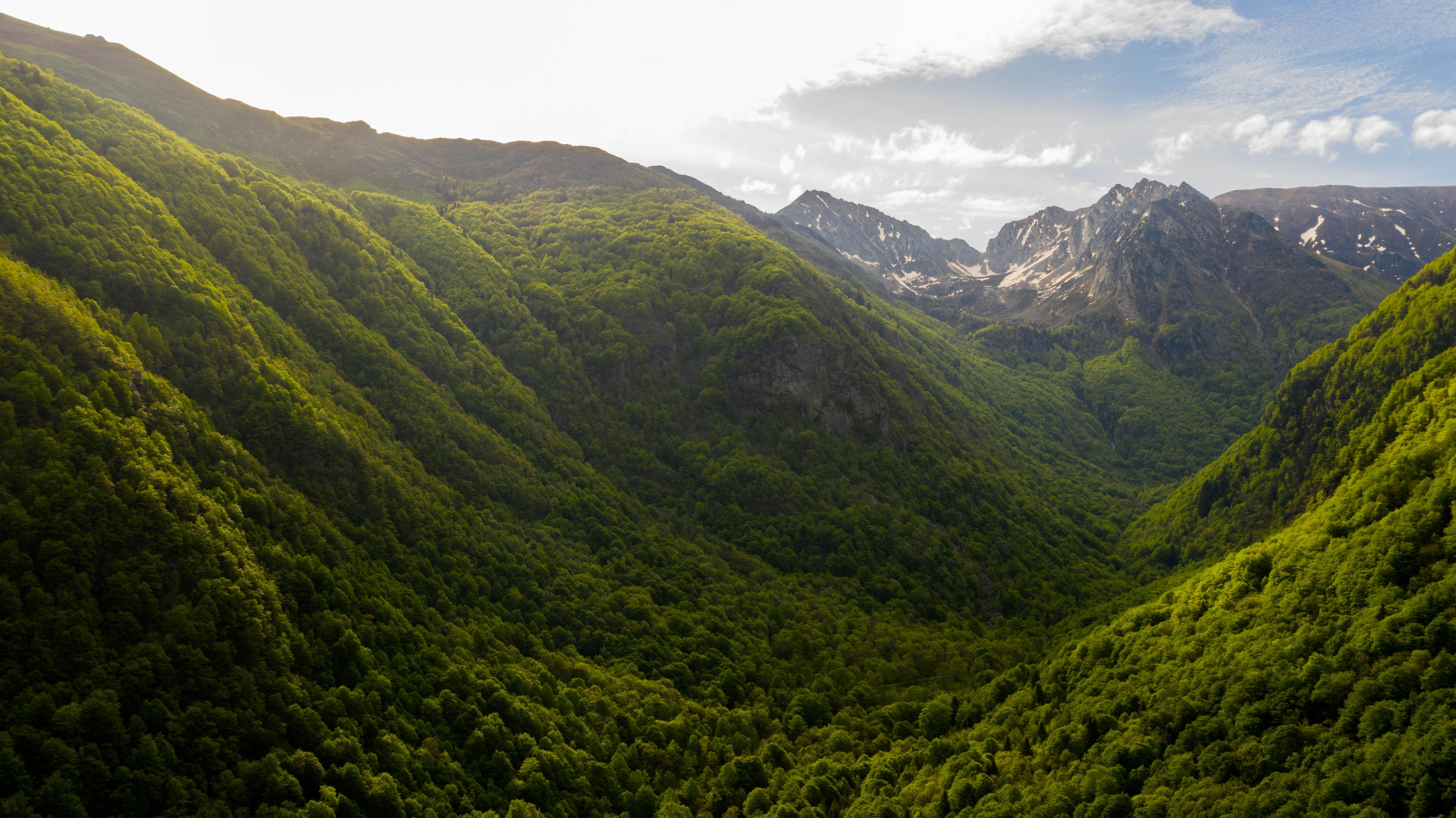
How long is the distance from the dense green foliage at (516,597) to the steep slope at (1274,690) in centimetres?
45

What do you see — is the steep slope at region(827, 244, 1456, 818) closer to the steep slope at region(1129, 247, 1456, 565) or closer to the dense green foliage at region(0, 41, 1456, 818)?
the dense green foliage at region(0, 41, 1456, 818)

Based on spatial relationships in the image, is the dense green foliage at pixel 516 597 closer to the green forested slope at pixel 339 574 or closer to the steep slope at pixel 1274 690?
the steep slope at pixel 1274 690

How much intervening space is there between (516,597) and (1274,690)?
117 m

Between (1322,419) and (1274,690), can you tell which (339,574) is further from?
(1322,419)

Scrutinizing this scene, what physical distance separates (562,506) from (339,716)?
8604 centimetres

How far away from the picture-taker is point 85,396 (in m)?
89.9

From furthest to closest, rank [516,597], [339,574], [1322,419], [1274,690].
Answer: [1322,419], [516,597], [339,574], [1274,690]

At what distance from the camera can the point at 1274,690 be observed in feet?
238

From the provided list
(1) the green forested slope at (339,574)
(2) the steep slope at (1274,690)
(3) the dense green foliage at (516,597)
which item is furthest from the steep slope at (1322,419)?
(1) the green forested slope at (339,574)

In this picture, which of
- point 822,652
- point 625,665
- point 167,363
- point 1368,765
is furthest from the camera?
point 822,652

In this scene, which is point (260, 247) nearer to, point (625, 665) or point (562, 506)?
point (562, 506)

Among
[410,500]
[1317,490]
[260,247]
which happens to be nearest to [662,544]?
[410,500]

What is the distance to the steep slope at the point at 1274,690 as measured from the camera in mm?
61156

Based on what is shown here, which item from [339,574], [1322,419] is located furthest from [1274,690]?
[1322,419]
